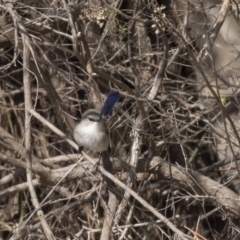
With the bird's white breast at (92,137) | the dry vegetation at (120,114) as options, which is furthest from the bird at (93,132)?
the dry vegetation at (120,114)

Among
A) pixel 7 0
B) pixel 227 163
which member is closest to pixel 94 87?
pixel 7 0

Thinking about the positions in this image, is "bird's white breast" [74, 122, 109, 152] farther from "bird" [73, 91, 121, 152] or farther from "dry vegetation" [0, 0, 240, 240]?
"dry vegetation" [0, 0, 240, 240]

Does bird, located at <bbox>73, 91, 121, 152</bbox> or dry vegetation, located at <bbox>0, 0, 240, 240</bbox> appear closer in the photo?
dry vegetation, located at <bbox>0, 0, 240, 240</bbox>

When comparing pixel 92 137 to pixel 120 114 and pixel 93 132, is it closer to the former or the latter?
pixel 93 132

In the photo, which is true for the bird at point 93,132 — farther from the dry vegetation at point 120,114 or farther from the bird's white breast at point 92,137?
the dry vegetation at point 120,114

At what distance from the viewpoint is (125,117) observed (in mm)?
5133

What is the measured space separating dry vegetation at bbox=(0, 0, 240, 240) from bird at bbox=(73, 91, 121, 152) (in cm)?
12

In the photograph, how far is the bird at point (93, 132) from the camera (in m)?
4.62

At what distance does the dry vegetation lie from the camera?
424 centimetres

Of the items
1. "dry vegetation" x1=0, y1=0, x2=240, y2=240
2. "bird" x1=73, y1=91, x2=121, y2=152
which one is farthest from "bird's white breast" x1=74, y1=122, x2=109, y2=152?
"dry vegetation" x1=0, y1=0, x2=240, y2=240

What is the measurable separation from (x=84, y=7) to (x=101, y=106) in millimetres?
751

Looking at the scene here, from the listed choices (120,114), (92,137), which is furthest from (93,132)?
(120,114)

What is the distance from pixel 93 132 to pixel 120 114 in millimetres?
632

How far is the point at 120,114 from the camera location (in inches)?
206
